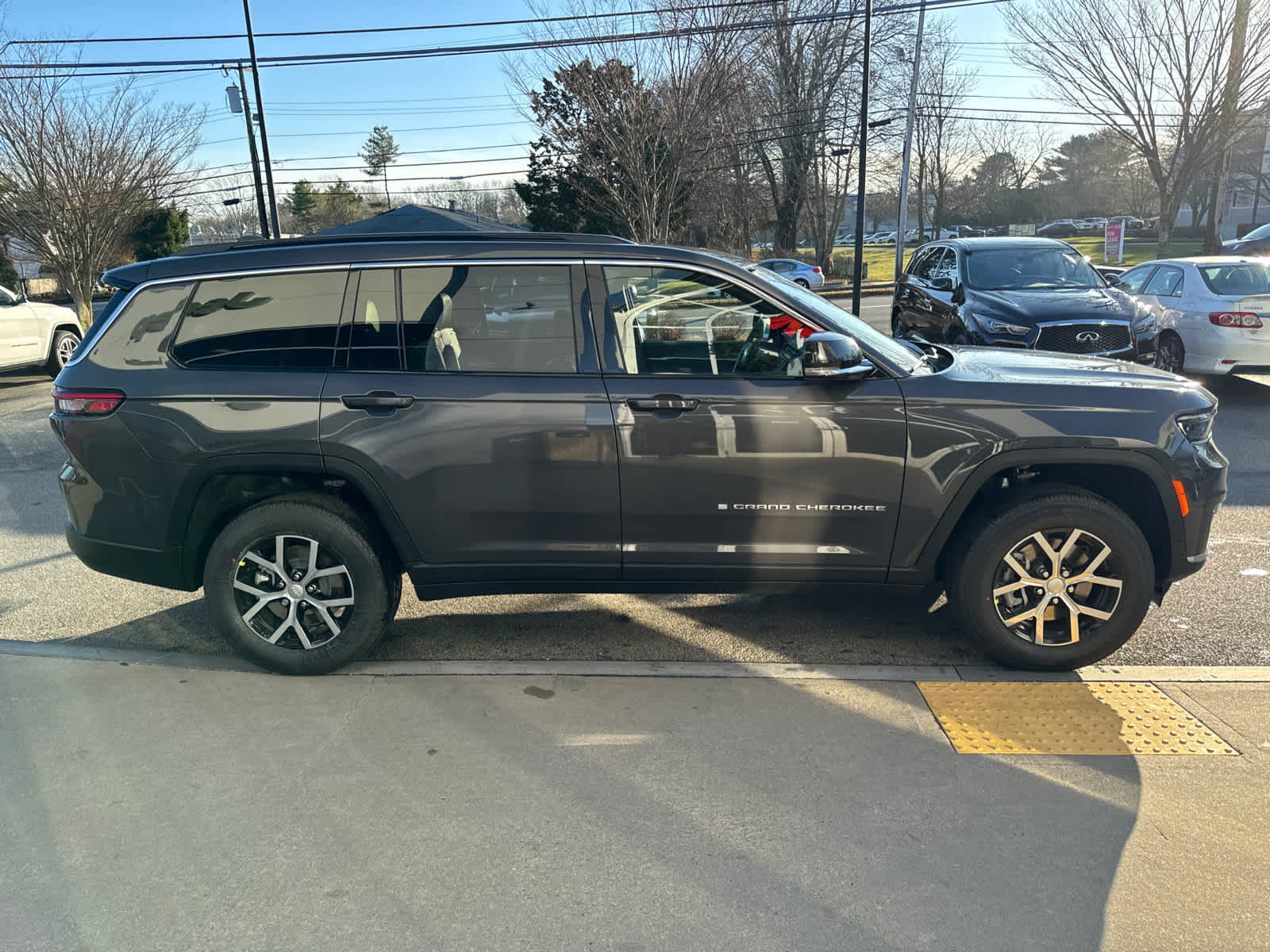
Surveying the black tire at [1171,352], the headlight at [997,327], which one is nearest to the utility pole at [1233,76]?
the black tire at [1171,352]

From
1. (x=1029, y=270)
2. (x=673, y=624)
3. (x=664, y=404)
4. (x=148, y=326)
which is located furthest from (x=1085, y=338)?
(x=148, y=326)

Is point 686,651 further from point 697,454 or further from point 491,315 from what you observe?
point 491,315

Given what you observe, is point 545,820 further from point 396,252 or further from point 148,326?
point 148,326

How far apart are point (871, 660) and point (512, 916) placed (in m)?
2.22

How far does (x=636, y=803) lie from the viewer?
294cm

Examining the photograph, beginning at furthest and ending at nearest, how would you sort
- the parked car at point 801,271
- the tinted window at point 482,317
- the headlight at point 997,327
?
the parked car at point 801,271 < the headlight at point 997,327 < the tinted window at point 482,317

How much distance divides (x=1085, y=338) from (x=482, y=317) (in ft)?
24.2

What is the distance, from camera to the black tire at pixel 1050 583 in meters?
3.66

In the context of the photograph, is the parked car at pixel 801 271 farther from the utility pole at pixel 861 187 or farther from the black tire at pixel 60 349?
the black tire at pixel 60 349

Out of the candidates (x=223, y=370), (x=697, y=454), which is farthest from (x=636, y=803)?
(x=223, y=370)

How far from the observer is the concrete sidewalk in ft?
7.89

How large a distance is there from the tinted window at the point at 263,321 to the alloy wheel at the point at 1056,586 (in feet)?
10.2

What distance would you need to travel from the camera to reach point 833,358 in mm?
3543

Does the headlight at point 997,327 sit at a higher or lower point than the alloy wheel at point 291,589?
higher
